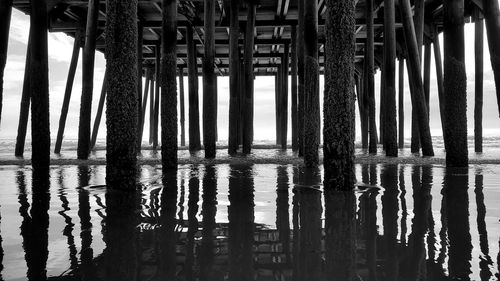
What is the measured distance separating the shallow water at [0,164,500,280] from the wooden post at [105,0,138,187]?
0.58 m

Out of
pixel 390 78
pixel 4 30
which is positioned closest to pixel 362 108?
pixel 390 78

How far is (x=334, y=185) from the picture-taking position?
3.94 meters

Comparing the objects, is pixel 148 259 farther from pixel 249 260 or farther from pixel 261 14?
pixel 261 14

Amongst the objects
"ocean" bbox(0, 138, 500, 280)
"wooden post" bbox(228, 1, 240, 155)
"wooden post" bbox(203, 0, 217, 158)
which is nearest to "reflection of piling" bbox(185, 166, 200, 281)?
"ocean" bbox(0, 138, 500, 280)

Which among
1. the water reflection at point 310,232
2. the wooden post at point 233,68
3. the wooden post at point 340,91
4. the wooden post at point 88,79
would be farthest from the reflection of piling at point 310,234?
the wooden post at point 88,79

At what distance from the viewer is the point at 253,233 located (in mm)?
2398

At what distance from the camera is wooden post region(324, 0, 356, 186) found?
3.80 metres

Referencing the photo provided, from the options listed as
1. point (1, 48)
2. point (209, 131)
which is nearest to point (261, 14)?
point (209, 131)

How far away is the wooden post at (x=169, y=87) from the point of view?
6070 millimetres

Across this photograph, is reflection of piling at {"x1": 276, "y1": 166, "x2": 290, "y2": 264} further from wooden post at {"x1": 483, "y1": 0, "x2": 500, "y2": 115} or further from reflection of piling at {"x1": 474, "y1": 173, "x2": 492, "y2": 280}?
wooden post at {"x1": 483, "y1": 0, "x2": 500, "y2": 115}

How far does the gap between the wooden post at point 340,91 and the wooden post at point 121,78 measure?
2.02 m

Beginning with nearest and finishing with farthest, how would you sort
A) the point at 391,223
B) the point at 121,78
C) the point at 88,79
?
the point at 391,223
the point at 121,78
the point at 88,79

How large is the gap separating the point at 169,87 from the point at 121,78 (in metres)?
2.35

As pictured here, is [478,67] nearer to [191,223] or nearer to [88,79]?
[88,79]
